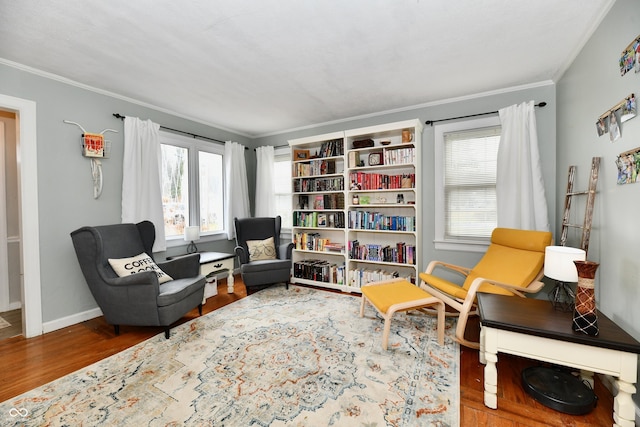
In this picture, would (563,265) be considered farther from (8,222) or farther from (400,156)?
(8,222)

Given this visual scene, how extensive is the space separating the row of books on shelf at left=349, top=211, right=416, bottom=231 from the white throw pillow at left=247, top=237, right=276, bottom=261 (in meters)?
1.24

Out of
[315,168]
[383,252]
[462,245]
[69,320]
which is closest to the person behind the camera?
[69,320]

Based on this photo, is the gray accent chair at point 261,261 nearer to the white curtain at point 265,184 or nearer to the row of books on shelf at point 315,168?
the white curtain at point 265,184

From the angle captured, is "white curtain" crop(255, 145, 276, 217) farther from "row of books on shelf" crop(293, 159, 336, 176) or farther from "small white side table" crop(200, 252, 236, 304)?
"small white side table" crop(200, 252, 236, 304)

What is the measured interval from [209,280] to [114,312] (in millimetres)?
1124

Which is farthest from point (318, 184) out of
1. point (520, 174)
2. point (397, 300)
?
point (520, 174)

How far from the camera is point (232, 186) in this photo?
458cm

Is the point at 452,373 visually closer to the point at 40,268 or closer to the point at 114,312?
the point at 114,312

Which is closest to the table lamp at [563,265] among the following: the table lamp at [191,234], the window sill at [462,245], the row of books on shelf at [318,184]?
the window sill at [462,245]

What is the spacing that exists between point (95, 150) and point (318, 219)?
2.82 m

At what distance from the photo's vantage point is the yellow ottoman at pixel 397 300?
2.30 metres

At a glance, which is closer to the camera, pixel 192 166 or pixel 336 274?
pixel 336 274

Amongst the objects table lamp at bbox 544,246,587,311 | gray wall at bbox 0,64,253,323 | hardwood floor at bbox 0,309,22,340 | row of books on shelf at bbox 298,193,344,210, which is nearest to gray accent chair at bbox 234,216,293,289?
row of books on shelf at bbox 298,193,344,210

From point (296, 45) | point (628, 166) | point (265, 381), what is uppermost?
point (296, 45)
